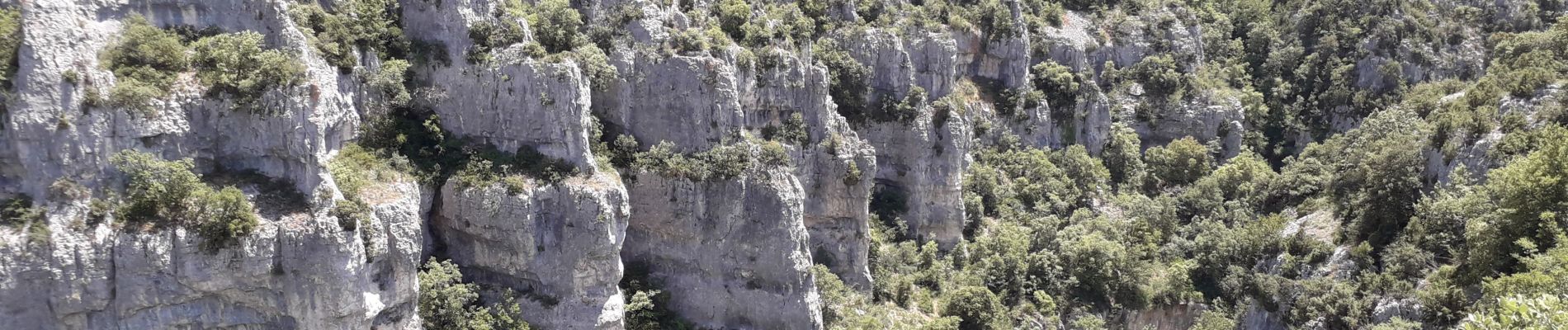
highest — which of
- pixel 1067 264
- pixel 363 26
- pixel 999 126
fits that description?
pixel 363 26

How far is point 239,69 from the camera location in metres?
39.8

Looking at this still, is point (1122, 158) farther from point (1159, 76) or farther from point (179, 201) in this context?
point (179, 201)

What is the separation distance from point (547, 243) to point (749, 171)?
37.7 feet

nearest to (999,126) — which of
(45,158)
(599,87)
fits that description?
(599,87)

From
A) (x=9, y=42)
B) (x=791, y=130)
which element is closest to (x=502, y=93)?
(x=791, y=130)

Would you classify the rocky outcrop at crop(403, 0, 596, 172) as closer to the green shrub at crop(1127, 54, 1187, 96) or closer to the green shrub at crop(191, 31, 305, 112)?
the green shrub at crop(191, 31, 305, 112)

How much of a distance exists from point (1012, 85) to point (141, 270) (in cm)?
6319

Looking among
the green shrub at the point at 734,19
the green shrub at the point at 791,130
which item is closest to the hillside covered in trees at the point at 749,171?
the green shrub at the point at 791,130

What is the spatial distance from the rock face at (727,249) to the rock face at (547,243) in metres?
4.79

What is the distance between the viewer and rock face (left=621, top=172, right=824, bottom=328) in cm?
5428

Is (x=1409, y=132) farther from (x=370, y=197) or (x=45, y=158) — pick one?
(x=45, y=158)

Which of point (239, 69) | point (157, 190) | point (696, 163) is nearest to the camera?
point (157, 190)

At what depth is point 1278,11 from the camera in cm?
10569

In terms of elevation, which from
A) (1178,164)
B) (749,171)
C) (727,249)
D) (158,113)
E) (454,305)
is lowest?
(1178,164)
